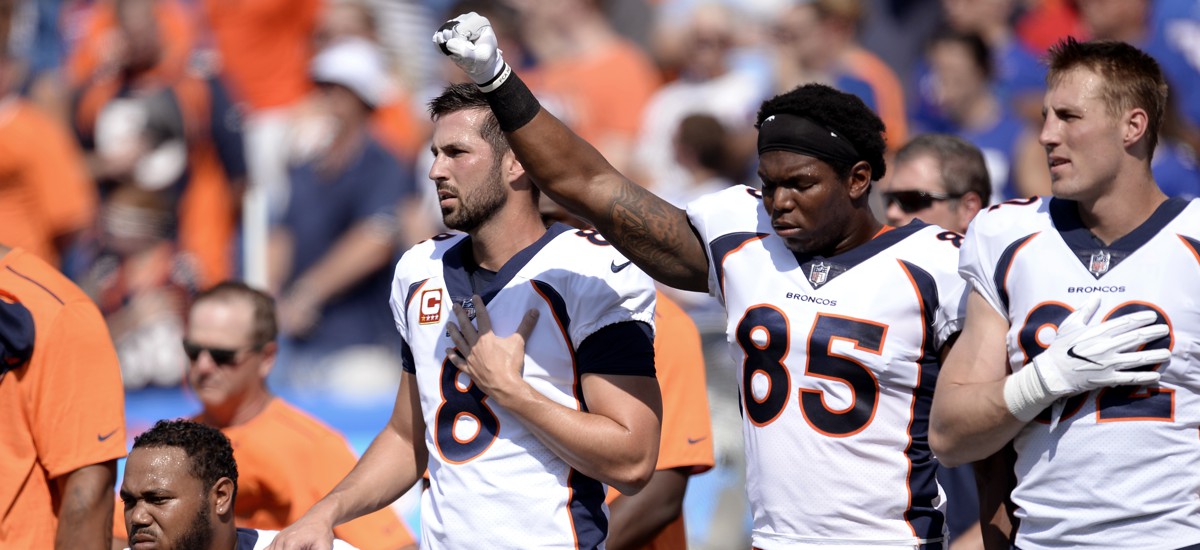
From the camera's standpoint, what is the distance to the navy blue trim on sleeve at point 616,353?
3.81m

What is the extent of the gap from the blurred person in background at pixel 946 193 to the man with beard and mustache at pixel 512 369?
4.17 feet

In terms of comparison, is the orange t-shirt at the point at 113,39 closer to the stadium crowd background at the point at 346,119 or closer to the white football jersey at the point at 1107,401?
the stadium crowd background at the point at 346,119

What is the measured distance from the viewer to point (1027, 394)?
3498 millimetres

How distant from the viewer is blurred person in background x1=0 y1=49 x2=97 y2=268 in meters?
8.30

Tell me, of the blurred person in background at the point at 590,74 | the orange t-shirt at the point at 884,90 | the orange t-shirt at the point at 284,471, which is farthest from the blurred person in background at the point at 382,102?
the orange t-shirt at the point at 284,471

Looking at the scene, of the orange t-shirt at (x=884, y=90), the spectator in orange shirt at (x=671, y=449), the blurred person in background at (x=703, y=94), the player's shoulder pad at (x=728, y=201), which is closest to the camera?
the player's shoulder pad at (x=728, y=201)

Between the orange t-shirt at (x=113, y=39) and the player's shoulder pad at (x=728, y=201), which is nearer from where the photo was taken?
the player's shoulder pad at (x=728, y=201)

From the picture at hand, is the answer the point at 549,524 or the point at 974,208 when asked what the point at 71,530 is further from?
the point at 974,208

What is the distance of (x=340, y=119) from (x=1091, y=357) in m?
→ 6.74

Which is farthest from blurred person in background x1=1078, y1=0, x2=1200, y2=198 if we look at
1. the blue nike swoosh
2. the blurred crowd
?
the blue nike swoosh

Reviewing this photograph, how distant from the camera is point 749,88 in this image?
369 inches

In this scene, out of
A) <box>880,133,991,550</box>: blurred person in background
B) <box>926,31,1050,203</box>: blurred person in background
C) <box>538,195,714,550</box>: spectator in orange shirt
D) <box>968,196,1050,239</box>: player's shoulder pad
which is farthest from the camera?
<box>926,31,1050,203</box>: blurred person in background

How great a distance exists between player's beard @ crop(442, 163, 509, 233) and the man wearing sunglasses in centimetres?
147

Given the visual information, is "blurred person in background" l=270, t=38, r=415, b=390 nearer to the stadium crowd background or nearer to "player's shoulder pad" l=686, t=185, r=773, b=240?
the stadium crowd background
